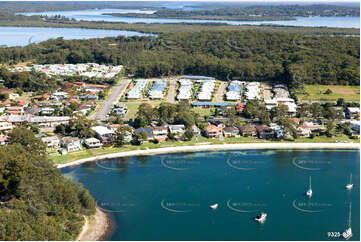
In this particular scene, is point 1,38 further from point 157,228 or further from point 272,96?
point 157,228

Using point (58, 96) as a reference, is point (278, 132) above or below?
below

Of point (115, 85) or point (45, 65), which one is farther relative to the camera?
point (45, 65)

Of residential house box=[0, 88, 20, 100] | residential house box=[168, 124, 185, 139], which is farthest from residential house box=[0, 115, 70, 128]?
residential house box=[168, 124, 185, 139]

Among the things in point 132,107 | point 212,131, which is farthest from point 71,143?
point 132,107

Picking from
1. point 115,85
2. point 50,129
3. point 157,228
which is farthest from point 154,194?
point 115,85

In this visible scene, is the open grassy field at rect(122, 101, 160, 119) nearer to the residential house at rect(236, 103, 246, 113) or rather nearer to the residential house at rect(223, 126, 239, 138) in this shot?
the residential house at rect(236, 103, 246, 113)

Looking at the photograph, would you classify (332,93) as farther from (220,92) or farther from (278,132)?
(278,132)

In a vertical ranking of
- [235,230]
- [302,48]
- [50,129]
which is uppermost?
[302,48]
